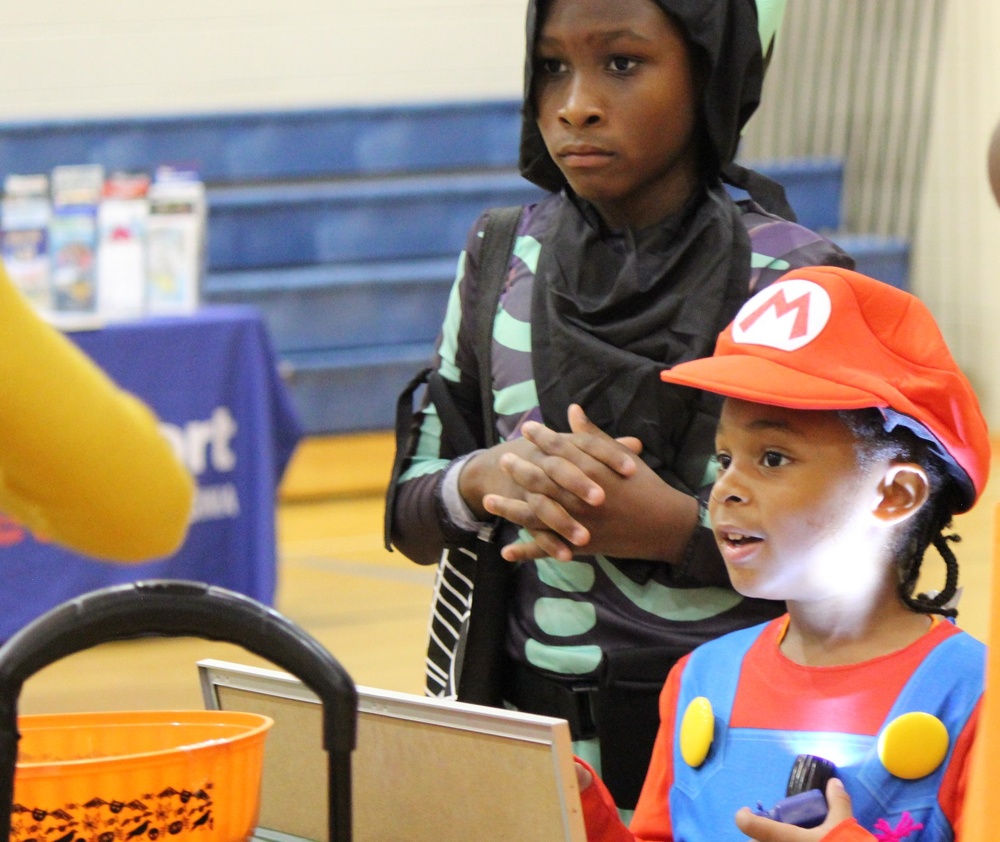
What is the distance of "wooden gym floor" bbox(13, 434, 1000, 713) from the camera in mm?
3711

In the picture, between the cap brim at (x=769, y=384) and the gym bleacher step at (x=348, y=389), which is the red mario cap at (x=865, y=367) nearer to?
the cap brim at (x=769, y=384)

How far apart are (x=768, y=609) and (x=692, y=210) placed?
40cm

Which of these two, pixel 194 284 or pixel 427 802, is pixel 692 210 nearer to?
pixel 427 802

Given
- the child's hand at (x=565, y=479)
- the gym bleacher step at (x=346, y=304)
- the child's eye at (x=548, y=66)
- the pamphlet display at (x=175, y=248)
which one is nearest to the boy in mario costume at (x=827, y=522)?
the child's hand at (x=565, y=479)

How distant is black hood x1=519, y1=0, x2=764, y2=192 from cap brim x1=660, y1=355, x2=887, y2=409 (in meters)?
0.30

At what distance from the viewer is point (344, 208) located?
7.13m

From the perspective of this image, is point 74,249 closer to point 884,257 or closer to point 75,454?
point 75,454

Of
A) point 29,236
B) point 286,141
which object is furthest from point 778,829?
point 286,141

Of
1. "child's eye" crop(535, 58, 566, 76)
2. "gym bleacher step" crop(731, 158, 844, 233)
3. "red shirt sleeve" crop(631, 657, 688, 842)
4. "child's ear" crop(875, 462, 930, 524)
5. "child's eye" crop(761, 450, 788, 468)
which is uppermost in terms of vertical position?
"child's eye" crop(535, 58, 566, 76)

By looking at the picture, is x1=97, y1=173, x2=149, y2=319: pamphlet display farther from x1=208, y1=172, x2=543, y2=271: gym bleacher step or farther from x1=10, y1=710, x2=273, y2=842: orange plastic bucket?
x1=10, y1=710, x2=273, y2=842: orange plastic bucket

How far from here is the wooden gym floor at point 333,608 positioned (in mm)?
3711

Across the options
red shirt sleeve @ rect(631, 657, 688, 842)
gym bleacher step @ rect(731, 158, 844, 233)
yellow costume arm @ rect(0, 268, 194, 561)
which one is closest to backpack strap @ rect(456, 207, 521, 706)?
red shirt sleeve @ rect(631, 657, 688, 842)

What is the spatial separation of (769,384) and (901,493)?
0.48ft

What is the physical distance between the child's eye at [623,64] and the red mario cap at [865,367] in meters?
0.30
